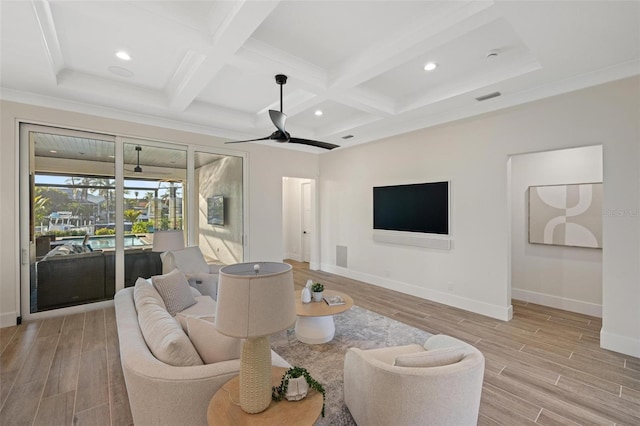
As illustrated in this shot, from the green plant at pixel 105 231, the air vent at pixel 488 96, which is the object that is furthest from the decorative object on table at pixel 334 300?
the green plant at pixel 105 231

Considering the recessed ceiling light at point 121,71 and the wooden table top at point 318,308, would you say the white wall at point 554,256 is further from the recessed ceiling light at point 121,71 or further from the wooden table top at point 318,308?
the recessed ceiling light at point 121,71

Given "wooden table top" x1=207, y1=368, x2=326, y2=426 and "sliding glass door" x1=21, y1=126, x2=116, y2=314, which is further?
"sliding glass door" x1=21, y1=126, x2=116, y2=314

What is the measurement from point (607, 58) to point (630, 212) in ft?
5.39

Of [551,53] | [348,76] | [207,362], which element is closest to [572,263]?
[551,53]

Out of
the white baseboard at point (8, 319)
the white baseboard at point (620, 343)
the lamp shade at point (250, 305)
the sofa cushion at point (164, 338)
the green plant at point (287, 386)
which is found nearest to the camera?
the lamp shade at point (250, 305)

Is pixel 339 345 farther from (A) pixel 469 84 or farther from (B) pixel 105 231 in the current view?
(B) pixel 105 231

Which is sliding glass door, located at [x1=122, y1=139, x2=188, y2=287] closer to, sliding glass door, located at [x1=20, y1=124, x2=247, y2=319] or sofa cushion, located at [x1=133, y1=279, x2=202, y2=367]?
sliding glass door, located at [x1=20, y1=124, x2=247, y2=319]

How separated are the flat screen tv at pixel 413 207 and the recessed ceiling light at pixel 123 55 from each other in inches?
173

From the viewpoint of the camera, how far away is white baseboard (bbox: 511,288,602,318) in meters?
4.11

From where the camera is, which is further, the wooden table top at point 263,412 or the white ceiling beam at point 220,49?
the white ceiling beam at point 220,49

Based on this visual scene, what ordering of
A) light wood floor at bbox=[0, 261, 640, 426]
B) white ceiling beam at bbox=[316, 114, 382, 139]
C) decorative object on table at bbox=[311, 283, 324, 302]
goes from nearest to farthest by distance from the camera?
1. light wood floor at bbox=[0, 261, 640, 426]
2. decorative object on table at bbox=[311, 283, 324, 302]
3. white ceiling beam at bbox=[316, 114, 382, 139]

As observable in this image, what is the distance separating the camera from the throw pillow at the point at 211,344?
1695mm

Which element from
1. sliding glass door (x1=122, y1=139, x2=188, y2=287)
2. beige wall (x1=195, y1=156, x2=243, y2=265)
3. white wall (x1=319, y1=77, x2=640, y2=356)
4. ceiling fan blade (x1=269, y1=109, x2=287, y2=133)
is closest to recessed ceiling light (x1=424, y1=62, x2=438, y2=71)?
white wall (x1=319, y1=77, x2=640, y2=356)

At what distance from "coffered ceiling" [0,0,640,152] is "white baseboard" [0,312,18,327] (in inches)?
112
